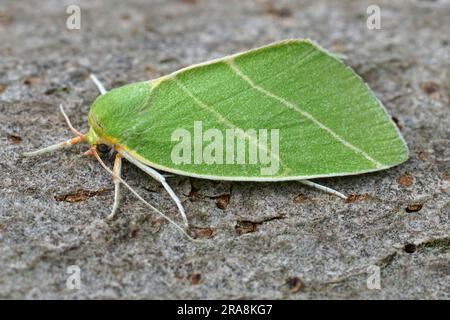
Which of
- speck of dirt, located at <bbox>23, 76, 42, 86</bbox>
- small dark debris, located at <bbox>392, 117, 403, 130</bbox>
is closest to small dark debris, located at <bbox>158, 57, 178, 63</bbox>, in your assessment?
speck of dirt, located at <bbox>23, 76, 42, 86</bbox>

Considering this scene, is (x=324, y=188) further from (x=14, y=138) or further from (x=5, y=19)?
(x=5, y=19)

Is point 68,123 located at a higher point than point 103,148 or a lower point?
higher

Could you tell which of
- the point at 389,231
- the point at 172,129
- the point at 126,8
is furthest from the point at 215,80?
the point at 126,8

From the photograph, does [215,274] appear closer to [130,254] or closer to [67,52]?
[130,254]

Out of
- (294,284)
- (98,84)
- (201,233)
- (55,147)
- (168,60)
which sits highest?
(168,60)

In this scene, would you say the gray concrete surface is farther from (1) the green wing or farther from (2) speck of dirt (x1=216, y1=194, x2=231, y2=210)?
(1) the green wing

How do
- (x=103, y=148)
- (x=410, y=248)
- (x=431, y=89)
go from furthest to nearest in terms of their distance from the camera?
(x=431, y=89) < (x=103, y=148) < (x=410, y=248)

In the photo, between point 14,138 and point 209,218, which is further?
point 14,138

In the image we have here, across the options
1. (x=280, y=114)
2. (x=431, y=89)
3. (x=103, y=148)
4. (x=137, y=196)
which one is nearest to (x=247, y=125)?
(x=280, y=114)
